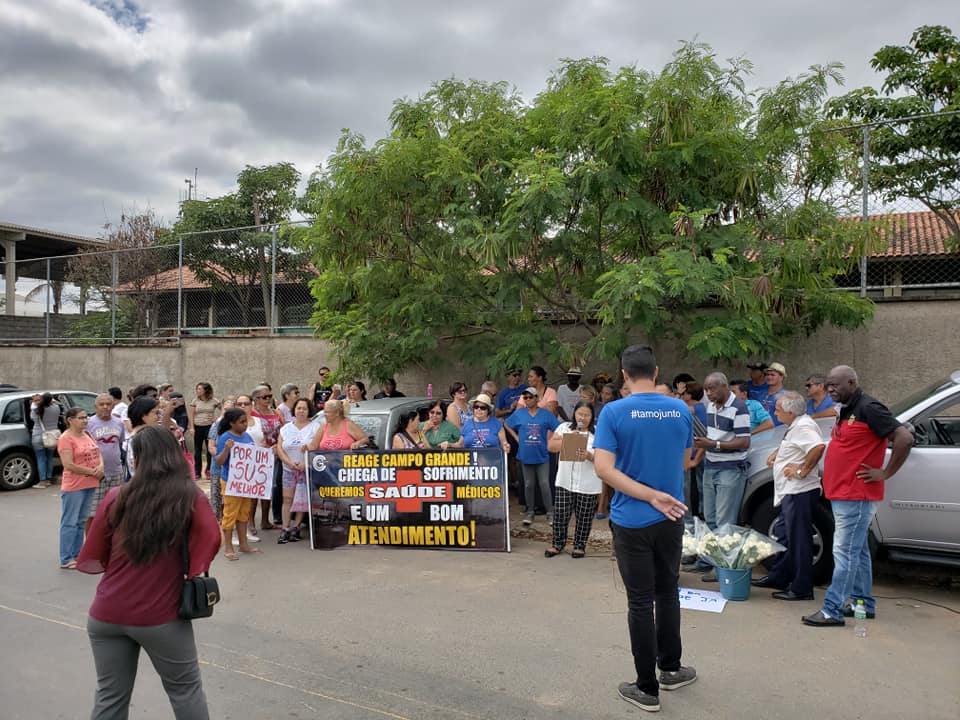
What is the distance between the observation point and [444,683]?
14.8 ft

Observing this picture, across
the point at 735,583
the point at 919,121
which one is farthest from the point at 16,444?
the point at 919,121

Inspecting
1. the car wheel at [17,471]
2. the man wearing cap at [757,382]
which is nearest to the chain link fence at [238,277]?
the man wearing cap at [757,382]

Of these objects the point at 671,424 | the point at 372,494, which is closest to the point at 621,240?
the point at 372,494

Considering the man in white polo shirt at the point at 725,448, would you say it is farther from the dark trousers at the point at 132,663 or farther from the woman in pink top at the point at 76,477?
the woman in pink top at the point at 76,477

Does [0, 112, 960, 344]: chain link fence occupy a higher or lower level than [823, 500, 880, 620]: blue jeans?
higher

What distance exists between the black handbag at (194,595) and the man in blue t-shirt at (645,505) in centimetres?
207

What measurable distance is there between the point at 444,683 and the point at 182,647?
1.86 meters

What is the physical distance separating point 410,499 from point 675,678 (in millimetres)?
4079

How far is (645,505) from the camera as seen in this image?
13.4 feet

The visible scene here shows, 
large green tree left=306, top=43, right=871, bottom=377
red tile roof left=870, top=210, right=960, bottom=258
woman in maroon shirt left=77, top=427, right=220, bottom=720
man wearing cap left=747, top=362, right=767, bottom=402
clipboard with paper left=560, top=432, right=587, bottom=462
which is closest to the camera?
woman in maroon shirt left=77, top=427, right=220, bottom=720

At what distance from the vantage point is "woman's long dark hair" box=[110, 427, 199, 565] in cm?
312

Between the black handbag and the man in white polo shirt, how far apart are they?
480 centimetres

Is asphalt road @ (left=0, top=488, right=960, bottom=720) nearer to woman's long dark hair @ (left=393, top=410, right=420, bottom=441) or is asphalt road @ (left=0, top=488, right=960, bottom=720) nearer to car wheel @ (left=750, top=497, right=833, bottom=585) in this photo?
car wheel @ (left=750, top=497, right=833, bottom=585)

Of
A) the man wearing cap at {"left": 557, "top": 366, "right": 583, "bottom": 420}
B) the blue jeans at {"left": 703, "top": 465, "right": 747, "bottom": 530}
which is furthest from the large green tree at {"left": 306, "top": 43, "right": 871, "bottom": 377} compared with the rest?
the blue jeans at {"left": 703, "top": 465, "right": 747, "bottom": 530}
